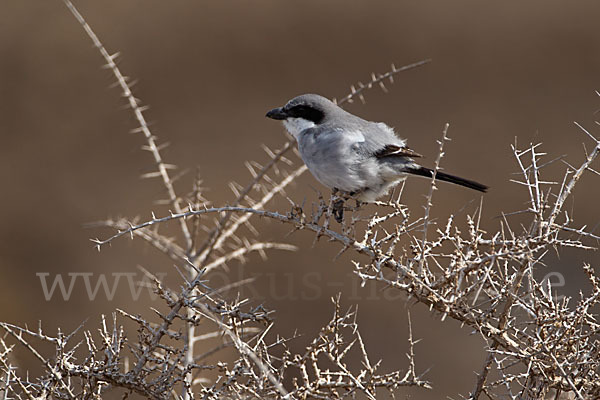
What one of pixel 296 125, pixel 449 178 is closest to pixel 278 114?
pixel 296 125

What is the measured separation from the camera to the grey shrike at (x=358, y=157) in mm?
2176

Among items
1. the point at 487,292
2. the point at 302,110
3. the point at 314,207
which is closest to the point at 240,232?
the point at 302,110

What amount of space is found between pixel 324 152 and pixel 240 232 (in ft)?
7.57

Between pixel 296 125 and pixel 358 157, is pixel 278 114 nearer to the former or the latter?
pixel 296 125

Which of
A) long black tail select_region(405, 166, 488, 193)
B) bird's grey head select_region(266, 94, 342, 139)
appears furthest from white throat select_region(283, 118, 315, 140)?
long black tail select_region(405, 166, 488, 193)

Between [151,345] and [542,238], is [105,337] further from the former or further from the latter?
[542,238]

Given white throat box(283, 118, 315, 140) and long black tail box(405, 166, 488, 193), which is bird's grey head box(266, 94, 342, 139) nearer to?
white throat box(283, 118, 315, 140)

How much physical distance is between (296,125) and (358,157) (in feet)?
1.26

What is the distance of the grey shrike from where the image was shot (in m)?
2.18

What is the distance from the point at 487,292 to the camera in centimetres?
144

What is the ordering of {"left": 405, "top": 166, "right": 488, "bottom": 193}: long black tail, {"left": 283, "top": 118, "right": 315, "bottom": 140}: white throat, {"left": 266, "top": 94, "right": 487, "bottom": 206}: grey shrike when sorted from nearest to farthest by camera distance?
{"left": 405, "top": 166, "right": 488, "bottom": 193}: long black tail < {"left": 266, "top": 94, "right": 487, "bottom": 206}: grey shrike < {"left": 283, "top": 118, "right": 315, "bottom": 140}: white throat

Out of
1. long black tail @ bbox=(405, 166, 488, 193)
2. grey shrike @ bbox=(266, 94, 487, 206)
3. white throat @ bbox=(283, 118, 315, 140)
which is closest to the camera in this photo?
long black tail @ bbox=(405, 166, 488, 193)

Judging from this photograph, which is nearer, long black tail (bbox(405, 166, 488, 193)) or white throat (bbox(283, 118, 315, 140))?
long black tail (bbox(405, 166, 488, 193))

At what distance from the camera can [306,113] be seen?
2.47m
